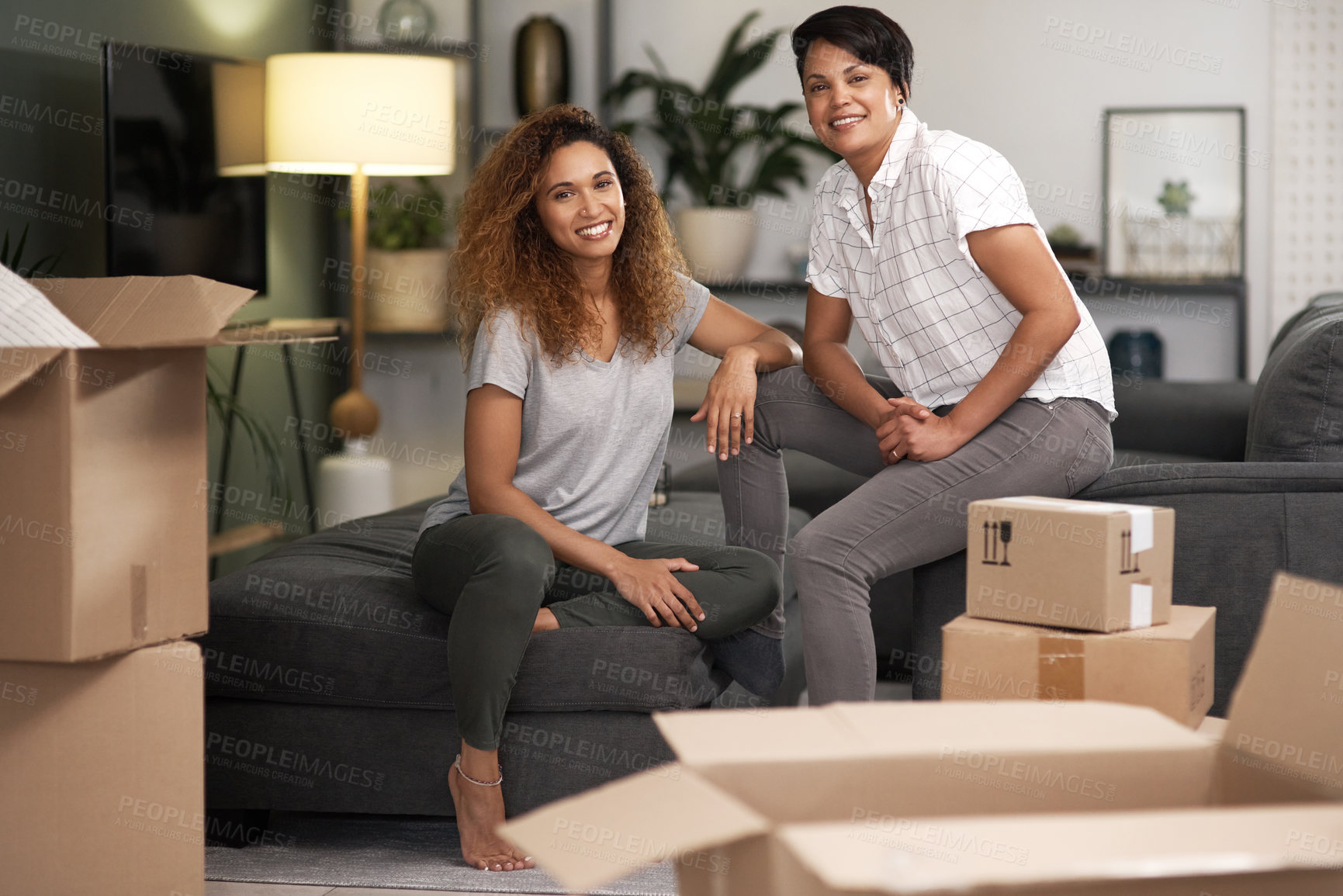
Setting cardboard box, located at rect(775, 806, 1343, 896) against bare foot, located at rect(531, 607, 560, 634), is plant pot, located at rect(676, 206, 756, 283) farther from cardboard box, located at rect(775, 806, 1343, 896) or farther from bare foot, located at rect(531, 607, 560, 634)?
cardboard box, located at rect(775, 806, 1343, 896)

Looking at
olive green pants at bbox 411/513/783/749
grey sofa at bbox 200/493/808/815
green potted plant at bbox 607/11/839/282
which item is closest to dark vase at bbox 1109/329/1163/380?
green potted plant at bbox 607/11/839/282

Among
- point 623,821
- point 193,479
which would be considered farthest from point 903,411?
point 623,821

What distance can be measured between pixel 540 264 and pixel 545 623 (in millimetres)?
568

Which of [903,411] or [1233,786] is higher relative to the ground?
[903,411]

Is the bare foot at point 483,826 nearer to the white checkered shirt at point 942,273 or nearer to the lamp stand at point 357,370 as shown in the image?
the white checkered shirt at point 942,273

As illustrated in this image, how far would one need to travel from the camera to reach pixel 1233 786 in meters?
0.86

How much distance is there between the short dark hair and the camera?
6.18ft

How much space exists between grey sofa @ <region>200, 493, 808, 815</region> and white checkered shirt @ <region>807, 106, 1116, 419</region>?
56 cm

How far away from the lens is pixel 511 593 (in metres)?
1.71

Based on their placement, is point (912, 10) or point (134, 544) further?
point (912, 10)

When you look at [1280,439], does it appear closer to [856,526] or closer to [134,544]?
[856,526]

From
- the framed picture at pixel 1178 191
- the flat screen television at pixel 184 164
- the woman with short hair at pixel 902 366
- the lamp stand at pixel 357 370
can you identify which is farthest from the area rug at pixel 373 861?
the framed picture at pixel 1178 191

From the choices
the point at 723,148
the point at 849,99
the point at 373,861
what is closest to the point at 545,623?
the point at 373,861

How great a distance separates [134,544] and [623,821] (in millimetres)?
887
